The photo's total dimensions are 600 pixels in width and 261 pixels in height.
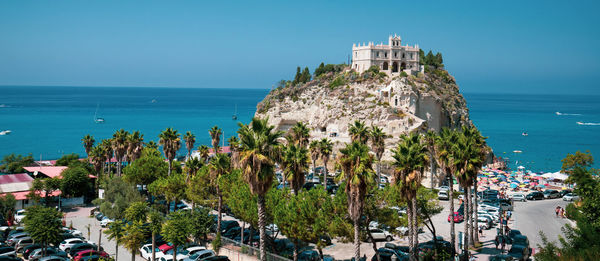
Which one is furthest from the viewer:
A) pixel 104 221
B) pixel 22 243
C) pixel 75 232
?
pixel 104 221

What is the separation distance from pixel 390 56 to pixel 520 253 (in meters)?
69.7

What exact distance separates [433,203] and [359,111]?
52.0 m

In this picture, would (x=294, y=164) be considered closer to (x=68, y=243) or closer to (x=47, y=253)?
(x=68, y=243)

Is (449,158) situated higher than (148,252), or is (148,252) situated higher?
(449,158)

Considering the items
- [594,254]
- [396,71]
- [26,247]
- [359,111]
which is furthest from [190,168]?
[396,71]

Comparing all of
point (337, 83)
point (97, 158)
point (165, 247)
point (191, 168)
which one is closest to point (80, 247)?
point (165, 247)

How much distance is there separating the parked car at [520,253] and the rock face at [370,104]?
42.7 meters

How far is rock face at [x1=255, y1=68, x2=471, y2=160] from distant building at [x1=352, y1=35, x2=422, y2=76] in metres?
3.34

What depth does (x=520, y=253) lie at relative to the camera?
34094mm

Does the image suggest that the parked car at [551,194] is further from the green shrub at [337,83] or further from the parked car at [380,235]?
the green shrub at [337,83]

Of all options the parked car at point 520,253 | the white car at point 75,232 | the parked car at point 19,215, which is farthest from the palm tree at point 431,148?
the parked car at point 19,215

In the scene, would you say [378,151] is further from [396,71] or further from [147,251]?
[396,71]

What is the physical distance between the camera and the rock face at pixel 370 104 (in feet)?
274

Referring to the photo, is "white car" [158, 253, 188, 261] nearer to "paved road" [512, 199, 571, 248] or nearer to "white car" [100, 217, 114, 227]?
"white car" [100, 217, 114, 227]
